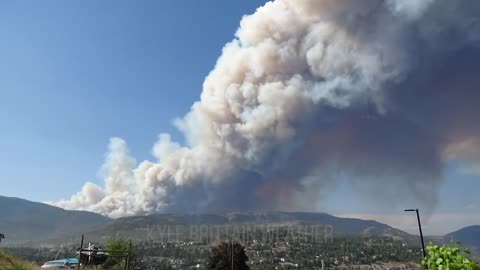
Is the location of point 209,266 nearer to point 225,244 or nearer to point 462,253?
point 225,244

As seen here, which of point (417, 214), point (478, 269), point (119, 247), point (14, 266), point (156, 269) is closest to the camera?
point (478, 269)

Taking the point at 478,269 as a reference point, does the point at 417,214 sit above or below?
above

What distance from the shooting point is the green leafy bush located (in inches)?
221

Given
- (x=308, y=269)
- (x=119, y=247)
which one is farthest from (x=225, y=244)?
(x=308, y=269)

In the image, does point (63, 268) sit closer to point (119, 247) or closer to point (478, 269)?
point (119, 247)

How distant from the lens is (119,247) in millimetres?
66812

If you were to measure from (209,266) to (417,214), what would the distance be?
4067 cm

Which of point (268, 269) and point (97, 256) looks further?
point (268, 269)

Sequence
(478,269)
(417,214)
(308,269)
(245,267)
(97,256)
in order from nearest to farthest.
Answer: (478,269) → (97,256) → (417,214) → (245,267) → (308,269)

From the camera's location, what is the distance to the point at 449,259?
18.8ft

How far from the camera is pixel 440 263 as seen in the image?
19.0ft

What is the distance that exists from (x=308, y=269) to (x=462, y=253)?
20585cm

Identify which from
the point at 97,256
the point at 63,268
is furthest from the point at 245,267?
the point at 97,256

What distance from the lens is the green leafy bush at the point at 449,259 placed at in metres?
5.60
